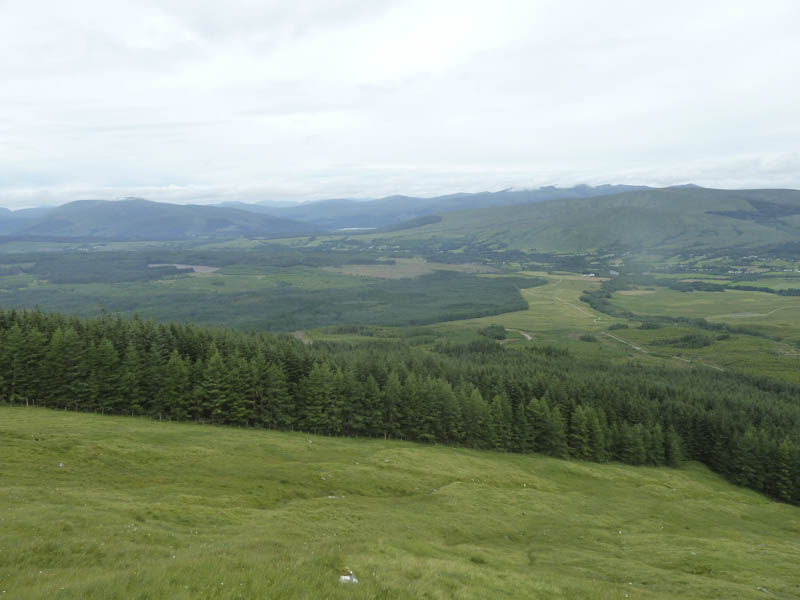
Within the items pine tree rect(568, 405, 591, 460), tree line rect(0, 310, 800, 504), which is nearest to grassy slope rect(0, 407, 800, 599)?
tree line rect(0, 310, 800, 504)

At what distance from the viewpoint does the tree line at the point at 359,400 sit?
86312 mm

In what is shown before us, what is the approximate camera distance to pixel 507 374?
13425 cm

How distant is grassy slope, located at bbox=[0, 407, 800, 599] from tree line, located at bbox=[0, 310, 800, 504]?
10859mm

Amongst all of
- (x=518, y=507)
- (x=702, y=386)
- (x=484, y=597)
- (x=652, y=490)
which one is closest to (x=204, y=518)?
(x=484, y=597)

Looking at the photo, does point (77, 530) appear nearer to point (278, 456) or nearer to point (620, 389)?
point (278, 456)

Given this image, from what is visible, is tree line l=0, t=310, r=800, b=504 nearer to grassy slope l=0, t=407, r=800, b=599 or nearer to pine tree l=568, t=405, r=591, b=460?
pine tree l=568, t=405, r=591, b=460

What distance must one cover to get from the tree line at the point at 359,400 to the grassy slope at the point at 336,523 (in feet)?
35.6

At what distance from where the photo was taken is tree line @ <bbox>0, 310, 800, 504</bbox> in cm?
8631

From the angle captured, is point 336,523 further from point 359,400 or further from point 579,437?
point 579,437

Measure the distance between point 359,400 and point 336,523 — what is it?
2369 inches

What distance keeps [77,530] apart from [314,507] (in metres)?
21.6

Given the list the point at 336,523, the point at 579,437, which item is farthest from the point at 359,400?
the point at 336,523

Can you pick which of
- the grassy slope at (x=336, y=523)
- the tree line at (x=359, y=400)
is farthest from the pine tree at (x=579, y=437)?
the grassy slope at (x=336, y=523)

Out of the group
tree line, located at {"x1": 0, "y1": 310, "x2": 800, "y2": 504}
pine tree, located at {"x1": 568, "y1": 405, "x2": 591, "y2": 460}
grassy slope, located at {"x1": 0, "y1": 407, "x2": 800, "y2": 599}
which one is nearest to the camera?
grassy slope, located at {"x1": 0, "y1": 407, "x2": 800, "y2": 599}
